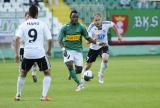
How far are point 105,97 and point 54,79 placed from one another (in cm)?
760

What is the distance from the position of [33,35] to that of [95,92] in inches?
137

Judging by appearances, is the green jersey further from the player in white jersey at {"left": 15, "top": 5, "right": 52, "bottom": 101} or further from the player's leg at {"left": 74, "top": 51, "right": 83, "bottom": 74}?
the player in white jersey at {"left": 15, "top": 5, "right": 52, "bottom": 101}

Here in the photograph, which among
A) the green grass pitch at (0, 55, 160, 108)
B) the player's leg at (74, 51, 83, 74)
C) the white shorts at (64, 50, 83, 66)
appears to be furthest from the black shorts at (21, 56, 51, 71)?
the player's leg at (74, 51, 83, 74)

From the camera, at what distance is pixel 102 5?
47.0m

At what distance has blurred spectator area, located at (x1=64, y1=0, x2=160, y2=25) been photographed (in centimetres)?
4662

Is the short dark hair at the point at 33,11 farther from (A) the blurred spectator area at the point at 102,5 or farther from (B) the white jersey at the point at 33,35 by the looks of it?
(A) the blurred spectator area at the point at 102,5

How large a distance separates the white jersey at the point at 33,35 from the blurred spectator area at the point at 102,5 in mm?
28705

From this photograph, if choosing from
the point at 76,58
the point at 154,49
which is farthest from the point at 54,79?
the point at 154,49

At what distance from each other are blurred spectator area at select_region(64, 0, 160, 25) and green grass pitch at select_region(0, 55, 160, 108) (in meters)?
17.4

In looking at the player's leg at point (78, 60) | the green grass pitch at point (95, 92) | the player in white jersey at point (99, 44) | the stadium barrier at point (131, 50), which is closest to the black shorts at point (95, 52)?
the player in white jersey at point (99, 44)

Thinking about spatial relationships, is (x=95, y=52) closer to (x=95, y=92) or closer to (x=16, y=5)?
(x=95, y=92)

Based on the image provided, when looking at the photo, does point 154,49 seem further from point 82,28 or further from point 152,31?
point 82,28

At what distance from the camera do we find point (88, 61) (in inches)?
920

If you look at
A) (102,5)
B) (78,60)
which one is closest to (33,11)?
(78,60)
